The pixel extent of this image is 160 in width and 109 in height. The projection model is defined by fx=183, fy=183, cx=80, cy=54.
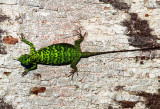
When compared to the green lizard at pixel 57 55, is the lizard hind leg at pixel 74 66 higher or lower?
lower

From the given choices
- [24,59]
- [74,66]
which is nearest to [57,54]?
[74,66]

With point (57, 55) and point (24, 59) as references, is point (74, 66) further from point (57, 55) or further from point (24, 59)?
point (24, 59)

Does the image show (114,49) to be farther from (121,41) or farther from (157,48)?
(157,48)

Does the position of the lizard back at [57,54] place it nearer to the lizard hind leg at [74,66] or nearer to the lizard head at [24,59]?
the lizard hind leg at [74,66]

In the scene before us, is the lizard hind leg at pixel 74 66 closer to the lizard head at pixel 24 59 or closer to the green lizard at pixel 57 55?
the green lizard at pixel 57 55

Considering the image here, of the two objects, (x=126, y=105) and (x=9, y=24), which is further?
(x=126, y=105)

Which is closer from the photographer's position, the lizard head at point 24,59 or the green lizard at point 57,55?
the lizard head at point 24,59

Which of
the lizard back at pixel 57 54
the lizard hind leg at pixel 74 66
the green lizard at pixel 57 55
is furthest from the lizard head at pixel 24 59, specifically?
the lizard hind leg at pixel 74 66

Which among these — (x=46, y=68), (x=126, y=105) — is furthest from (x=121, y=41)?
(x=46, y=68)
